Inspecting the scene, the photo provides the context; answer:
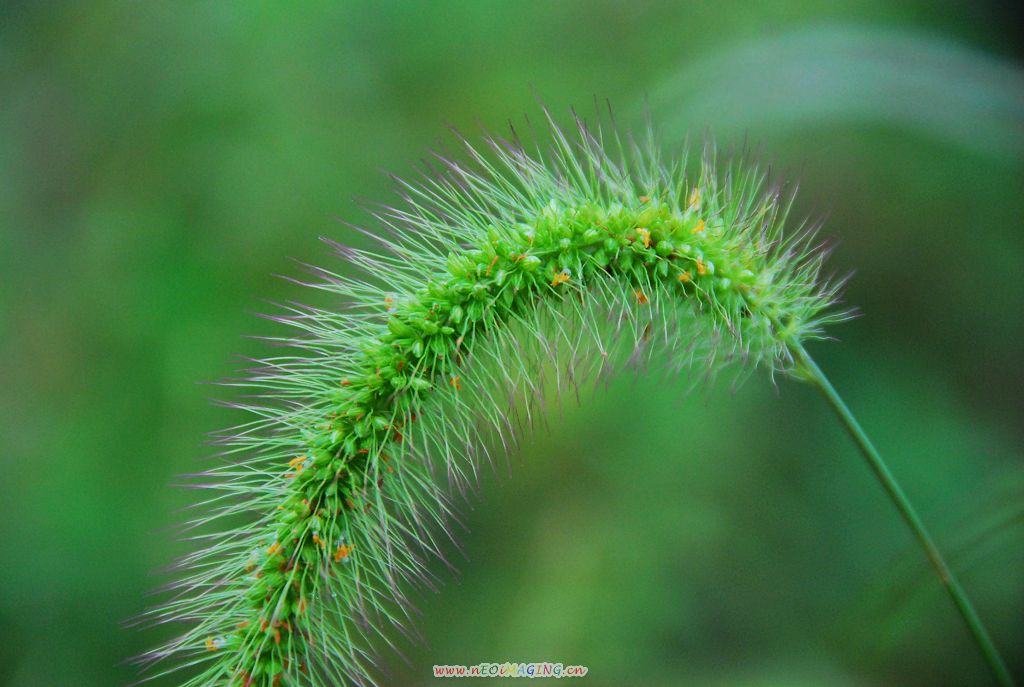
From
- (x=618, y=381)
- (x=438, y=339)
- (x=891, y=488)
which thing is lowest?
(x=891, y=488)

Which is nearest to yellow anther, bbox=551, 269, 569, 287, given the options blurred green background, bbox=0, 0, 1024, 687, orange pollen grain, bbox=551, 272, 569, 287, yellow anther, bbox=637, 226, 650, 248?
orange pollen grain, bbox=551, 272, 569, 287

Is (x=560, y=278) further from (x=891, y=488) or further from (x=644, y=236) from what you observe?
(x=891, y=488)

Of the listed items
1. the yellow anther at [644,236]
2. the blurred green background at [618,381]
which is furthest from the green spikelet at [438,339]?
the blurred green background at [618,381]

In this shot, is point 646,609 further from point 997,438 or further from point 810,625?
point 997,438

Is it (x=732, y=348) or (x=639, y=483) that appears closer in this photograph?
(x=732, y=348)

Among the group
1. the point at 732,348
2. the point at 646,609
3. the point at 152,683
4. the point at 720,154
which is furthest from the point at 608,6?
the point at 152,683

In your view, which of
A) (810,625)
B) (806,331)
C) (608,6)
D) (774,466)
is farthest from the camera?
(608,6)

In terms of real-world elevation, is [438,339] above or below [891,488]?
above

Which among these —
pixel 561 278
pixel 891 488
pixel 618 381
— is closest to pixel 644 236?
pixel 561 278
